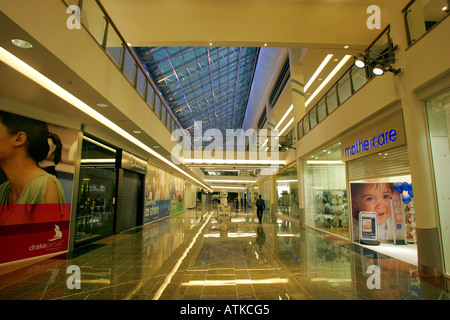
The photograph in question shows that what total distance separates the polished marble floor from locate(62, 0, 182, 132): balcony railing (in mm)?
4724

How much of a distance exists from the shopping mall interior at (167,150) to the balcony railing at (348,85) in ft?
0.18

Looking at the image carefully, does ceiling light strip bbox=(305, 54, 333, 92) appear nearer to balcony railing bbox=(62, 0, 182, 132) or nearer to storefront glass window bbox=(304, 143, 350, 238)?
storefront glass window bbox=(304, 143, 350, 238)

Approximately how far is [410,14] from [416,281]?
5300mm

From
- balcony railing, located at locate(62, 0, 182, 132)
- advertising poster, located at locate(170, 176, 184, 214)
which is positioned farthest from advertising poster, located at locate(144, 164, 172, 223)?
balcony railing, located at locate(62, 0, 182, 132)

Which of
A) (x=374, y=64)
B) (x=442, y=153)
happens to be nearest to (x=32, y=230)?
(x=374, y=64)

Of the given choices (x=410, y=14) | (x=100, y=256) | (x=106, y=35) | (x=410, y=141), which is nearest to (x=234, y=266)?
(x=100, y=256)

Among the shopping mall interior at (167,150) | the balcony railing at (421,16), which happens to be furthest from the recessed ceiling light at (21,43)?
the balcony railing at (421,16)

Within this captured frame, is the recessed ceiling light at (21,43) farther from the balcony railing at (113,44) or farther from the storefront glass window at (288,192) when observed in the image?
the storefront glass window at (288,192)

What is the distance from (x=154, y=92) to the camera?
371 inches

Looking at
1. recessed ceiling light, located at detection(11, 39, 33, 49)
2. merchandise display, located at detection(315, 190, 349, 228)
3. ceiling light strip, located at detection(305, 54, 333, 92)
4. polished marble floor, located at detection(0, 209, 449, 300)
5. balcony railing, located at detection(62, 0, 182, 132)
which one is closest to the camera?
recessed ceiling light, located at detection(11, 39, 33, 49)

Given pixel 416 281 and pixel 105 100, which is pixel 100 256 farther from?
pixel 416 281

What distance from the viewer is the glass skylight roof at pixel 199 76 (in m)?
15.2

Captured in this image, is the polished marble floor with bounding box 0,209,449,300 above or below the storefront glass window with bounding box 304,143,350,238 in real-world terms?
below

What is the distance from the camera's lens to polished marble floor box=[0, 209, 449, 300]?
3402 mm
